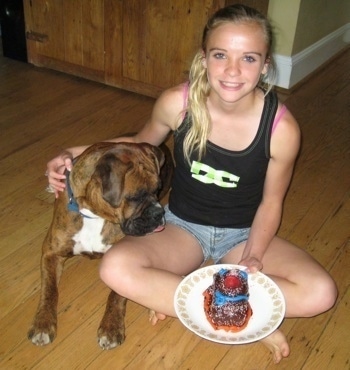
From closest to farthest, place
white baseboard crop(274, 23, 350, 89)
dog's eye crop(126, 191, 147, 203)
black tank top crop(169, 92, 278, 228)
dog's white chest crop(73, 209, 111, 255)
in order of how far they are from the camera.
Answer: dog's eye crop(126, 191, 147, 203), black tank top crop(169, 92, 278, 228), dog's white chest crop(73, 209, 111, 255), white baseboard crop(274, 23, 350, 89)

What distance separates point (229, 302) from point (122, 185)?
597mm

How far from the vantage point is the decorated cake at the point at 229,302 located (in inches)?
72.8

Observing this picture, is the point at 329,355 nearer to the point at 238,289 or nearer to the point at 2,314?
the point at 238,289

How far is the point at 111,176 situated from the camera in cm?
186

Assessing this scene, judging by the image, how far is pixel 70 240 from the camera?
2.26 metres

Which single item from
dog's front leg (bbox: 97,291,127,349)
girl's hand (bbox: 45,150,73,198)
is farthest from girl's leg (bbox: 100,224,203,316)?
girl's hand (bbox: 45,150,73,198)

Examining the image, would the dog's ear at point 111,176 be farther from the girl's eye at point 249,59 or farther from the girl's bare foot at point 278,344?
the girl's bare foot at point 278,344

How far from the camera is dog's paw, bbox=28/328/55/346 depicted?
80.4 inches

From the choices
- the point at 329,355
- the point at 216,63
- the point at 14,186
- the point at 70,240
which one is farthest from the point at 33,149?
the point at 329,355

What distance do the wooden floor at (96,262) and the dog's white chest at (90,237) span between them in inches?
8.8

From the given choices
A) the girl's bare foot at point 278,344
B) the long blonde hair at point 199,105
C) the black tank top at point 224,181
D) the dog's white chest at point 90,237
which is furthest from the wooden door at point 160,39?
the girl's bare foot at point 278,344

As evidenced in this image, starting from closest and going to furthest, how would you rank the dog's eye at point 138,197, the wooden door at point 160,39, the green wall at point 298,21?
1. the dog's eye at point 138,197
2. the wooden door at point 160,39
3. the green wall at point 298,21

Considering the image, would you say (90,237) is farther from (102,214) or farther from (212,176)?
(212,176)

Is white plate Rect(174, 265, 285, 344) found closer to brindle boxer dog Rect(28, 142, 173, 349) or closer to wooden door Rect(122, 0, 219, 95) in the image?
brindle boxer dog Rect(28, 142, 173, 349)
